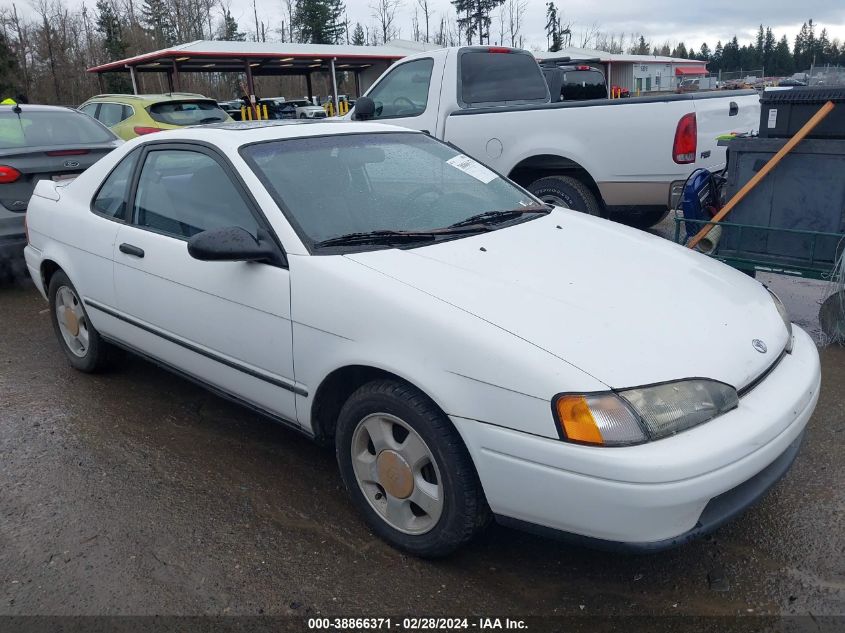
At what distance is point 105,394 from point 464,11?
61869 mm

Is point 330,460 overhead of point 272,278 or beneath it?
beneath

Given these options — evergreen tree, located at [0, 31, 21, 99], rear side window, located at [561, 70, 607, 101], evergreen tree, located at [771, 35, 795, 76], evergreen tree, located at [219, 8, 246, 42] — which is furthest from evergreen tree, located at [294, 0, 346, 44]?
evergreen tree, located at [771, 35, 795, 76]

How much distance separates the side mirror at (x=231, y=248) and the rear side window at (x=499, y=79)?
4.89 metres

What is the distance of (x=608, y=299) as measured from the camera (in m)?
2.62

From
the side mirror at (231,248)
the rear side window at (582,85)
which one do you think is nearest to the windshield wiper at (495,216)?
the side mirror at (231,248)

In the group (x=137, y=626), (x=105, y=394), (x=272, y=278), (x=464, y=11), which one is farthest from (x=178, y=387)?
(x=464, y=11)

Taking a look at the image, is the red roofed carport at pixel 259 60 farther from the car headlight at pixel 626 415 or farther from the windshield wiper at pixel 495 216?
the car headlight at pixel 626 415

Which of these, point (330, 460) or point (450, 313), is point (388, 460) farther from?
point (330, 460)

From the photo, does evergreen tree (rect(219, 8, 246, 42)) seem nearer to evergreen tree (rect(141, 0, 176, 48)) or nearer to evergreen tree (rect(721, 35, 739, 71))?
evergreen tree (rect(141, 0, 176, 48))

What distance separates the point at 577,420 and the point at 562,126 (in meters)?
4.69

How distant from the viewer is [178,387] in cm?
437

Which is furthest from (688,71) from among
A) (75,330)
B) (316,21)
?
(75,330)

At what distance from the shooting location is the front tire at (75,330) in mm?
4340

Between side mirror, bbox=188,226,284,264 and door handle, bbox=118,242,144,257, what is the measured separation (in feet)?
2.81
